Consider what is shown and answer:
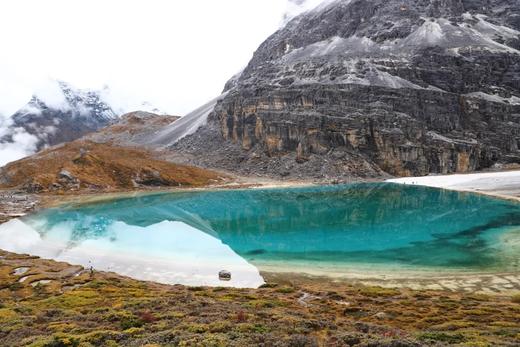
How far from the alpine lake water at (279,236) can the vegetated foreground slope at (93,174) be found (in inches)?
1378

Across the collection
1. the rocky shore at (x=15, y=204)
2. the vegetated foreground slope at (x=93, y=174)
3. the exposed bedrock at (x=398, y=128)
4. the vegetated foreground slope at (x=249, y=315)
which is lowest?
the vegetated foreground slope at (x=249, y=315)

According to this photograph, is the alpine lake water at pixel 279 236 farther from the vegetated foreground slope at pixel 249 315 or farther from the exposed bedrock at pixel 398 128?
the exposed bedrock at pixel 398 128

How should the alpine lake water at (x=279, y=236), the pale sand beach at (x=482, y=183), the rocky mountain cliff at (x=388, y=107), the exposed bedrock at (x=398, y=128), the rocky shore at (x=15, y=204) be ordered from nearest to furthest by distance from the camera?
the alpine lake water at (x=279, y=236)
the rocky shore at (x=15, y=204)
the pale sand beach at (x=482, y=183)
the exposed bedrock at (x=398, y=128)
the rocky mountain cliff at (x=388, y=107)

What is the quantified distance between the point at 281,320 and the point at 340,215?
51.3m

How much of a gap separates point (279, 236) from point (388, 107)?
111 meters

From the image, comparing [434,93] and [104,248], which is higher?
[434,93]

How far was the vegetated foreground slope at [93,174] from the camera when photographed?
123062mm

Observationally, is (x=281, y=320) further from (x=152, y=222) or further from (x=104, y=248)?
(x=152, y=222)

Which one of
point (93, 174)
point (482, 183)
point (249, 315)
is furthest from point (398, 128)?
point (249, 315)

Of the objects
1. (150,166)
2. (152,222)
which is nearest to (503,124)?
(150,166)

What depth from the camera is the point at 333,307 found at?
85.1 feet

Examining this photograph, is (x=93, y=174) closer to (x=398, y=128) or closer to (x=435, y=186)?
(x=435, y=186)

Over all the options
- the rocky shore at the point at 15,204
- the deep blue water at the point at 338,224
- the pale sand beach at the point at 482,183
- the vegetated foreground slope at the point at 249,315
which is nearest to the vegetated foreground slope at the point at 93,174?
the rocky shore at the point at 15,204

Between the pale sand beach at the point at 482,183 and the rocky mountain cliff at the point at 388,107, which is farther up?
the rocky mountain cliff at the point at 388,107
